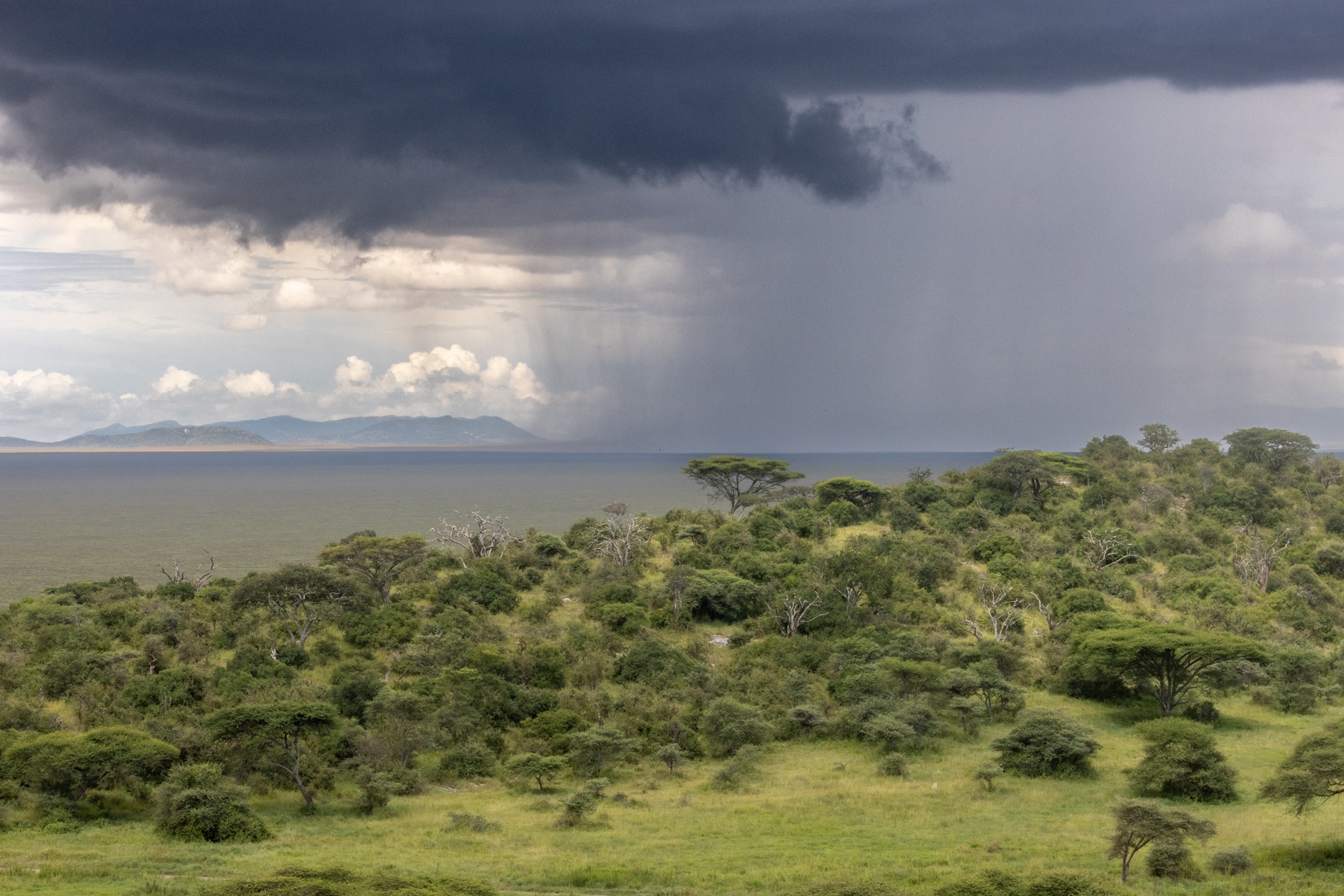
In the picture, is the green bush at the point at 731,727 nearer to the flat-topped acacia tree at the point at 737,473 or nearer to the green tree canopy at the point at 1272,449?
the flat-topped acacia tree at the point at 737,473

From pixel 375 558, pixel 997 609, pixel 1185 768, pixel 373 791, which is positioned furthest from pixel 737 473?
pixel 373 791

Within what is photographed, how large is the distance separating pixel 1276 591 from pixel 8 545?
386ft

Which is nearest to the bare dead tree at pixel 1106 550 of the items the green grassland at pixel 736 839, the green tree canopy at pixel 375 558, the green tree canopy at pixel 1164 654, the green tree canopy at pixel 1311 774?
the green tree canopy at pixel 1164 654

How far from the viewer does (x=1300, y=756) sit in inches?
987

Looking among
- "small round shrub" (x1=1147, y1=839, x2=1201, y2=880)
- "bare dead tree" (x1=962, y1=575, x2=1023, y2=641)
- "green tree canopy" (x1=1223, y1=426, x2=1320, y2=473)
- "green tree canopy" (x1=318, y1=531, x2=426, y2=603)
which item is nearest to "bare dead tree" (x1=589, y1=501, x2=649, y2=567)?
"green tree canopy" (x1=318, y1=531, x2=426, y2=603)

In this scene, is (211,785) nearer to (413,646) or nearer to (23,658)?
(413,646)

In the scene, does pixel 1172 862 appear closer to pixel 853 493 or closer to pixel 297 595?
pixel 297 595

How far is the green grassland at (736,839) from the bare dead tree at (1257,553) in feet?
90.6

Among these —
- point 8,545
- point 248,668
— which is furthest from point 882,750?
point 8,545

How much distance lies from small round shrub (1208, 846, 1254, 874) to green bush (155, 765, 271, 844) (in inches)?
1006

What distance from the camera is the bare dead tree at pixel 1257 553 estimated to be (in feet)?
194

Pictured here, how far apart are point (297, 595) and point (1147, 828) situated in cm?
3709

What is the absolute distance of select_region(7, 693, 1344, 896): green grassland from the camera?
23219 mm

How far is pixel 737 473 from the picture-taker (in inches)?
3022
